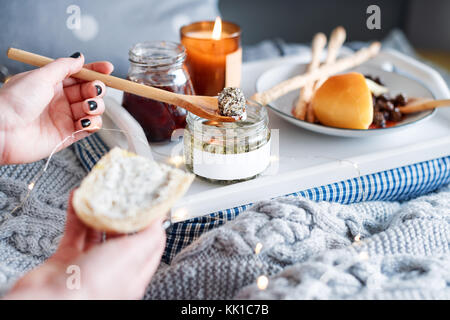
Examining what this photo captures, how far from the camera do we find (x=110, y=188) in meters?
0.48

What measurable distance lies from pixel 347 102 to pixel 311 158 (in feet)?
0.37

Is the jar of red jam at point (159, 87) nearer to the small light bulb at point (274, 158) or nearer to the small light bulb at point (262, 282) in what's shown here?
the small light bulb at point (274, 158)

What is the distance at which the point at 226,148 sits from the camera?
0.65 m

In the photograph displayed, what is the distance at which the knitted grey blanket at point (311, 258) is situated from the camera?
509mm

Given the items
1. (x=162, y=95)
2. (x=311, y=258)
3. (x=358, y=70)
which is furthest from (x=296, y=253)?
(x=358, y=70)

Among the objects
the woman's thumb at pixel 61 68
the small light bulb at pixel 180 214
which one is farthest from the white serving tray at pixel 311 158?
the woman's thumb at pixel 61 68

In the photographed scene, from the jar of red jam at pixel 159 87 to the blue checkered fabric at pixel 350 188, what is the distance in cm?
10

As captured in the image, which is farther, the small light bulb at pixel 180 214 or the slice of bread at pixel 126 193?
the small light bulb at pixel 180 214

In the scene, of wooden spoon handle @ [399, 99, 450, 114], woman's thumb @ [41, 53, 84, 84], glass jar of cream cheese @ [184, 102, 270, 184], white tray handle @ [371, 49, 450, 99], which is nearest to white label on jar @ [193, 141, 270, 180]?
glass jar of cream cheese @ [184, 102, 270, 184]

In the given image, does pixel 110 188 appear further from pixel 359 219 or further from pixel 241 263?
pixel 359 219

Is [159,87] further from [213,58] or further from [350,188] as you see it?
[350,188]

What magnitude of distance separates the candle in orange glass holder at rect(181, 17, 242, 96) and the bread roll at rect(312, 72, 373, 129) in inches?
7.6
